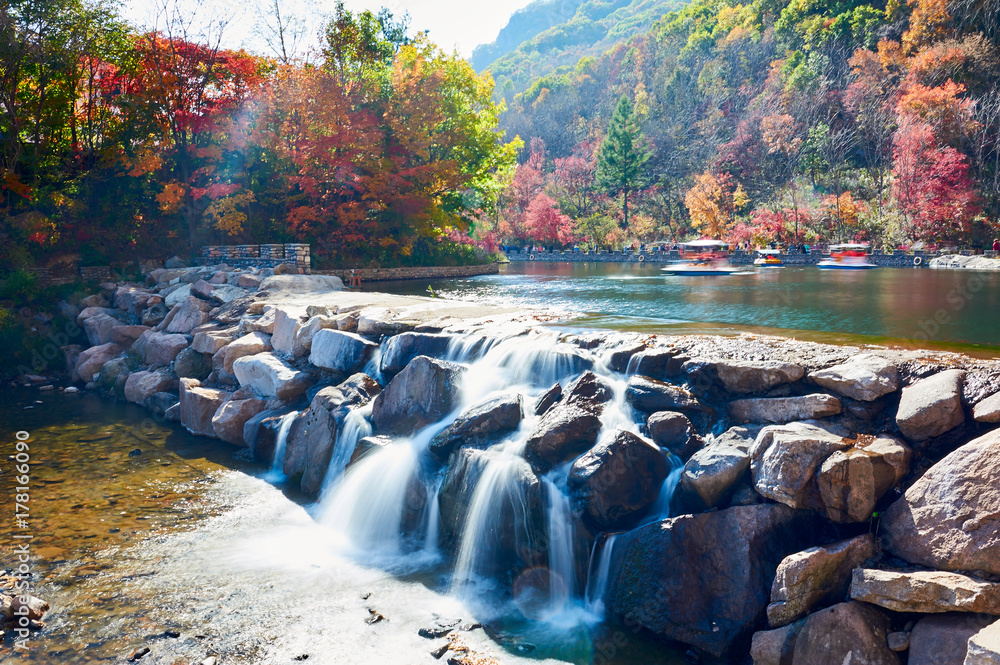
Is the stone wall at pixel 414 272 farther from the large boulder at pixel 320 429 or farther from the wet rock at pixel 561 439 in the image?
the wet rock at pixel 561 439

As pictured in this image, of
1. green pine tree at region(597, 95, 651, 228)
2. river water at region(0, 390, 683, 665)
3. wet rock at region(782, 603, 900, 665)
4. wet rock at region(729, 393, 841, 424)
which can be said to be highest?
green pine tree at region(597, 95, 651, 228)

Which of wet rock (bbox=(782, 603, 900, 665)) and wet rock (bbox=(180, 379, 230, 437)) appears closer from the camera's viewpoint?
wet rock (bbox=(782, 603, 900, 665))

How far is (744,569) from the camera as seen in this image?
4.70 metres

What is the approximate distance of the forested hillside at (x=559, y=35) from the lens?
441 ft

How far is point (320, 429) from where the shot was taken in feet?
27.5

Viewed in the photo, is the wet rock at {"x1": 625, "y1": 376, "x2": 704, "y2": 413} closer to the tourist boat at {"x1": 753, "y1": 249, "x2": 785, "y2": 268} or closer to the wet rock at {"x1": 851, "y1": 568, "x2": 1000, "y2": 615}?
the wet rock at {"x1": 851, "y1": 568, "x2": 1000, "y2": 615}

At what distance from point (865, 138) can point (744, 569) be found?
4469 cm

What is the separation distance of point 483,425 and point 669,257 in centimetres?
3550

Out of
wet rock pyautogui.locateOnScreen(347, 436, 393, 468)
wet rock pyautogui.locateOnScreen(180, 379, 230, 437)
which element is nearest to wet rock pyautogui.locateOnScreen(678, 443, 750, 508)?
wet rock pyautogui.locateOnScreen(347, 436, 393, 468)

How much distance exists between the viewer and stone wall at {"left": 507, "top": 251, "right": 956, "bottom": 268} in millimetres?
28000

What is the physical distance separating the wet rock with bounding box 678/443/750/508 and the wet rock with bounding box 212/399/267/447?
717cm

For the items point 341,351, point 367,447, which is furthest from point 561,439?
point 341,351

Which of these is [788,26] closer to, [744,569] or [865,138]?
[865,138]

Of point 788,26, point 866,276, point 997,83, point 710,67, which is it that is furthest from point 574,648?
point 710,67
